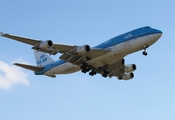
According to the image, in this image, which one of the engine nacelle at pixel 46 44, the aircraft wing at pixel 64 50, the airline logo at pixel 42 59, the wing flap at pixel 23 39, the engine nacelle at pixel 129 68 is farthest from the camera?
the airline logo at pixel 42 59

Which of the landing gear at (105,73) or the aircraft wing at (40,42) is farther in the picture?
the landing gear at (105,73)

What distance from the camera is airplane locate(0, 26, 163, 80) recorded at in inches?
1688

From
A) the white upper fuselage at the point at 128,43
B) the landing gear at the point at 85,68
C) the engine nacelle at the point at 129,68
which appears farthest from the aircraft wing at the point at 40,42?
the engine nacelle at the point at 129,68

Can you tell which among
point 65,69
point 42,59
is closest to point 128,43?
point 65,69

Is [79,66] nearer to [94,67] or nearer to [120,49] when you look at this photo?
[94,67]

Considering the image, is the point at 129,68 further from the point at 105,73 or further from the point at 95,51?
the point at 95,51

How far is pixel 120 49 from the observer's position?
43.6 meters

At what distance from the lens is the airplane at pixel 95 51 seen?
141ft

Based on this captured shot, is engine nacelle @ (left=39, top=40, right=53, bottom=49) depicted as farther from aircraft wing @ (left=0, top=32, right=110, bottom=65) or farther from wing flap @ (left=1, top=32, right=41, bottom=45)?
wing flap @ (left=1, top=32, right=41, bottom=45)

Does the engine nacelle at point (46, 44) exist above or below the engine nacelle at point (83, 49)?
above

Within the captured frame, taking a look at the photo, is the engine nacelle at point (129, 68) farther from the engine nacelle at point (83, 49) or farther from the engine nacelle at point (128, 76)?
the engine nacelle at point (83, 49)

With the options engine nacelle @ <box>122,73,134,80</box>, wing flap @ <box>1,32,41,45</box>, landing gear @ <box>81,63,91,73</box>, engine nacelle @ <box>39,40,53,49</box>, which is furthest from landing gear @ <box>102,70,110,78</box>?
wing flap @ <box>1,32,41,45</box>

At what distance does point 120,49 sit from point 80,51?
4971 millimetres

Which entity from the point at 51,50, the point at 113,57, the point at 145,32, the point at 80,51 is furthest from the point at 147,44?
the point at 51,50
